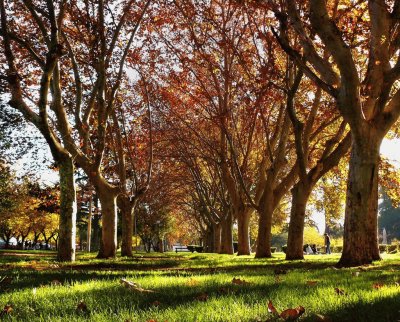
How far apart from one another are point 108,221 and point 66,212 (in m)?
4.65

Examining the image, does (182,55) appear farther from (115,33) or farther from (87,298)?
(87,298)

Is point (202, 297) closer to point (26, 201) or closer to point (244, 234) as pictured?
point (244, 234)

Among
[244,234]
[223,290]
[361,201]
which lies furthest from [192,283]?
[244,234]

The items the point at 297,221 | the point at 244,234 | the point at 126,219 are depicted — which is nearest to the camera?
the point at 297,221

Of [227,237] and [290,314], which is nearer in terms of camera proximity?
[290,314]

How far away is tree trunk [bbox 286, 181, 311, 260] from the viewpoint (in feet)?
50.5

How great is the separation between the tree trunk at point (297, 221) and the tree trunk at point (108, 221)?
6484 millimetres

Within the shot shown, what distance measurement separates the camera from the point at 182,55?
18.8m

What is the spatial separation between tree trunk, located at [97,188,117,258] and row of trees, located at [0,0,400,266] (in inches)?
1.5

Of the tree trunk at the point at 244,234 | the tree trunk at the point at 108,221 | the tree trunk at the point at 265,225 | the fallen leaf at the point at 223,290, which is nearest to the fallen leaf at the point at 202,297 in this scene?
the fallen leaf at the point at 223,290

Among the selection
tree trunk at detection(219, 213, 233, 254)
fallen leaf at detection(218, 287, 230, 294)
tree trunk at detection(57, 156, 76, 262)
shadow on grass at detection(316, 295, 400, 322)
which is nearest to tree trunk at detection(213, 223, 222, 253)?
tree trunk at detection(219, 213, 233, 254)

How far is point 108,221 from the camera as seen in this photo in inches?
640

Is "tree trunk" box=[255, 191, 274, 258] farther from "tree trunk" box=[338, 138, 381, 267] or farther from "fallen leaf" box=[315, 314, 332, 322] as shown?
"fallen leaf" box=[315, 314, 332, 322]

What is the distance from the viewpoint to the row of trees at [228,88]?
9703 mm
